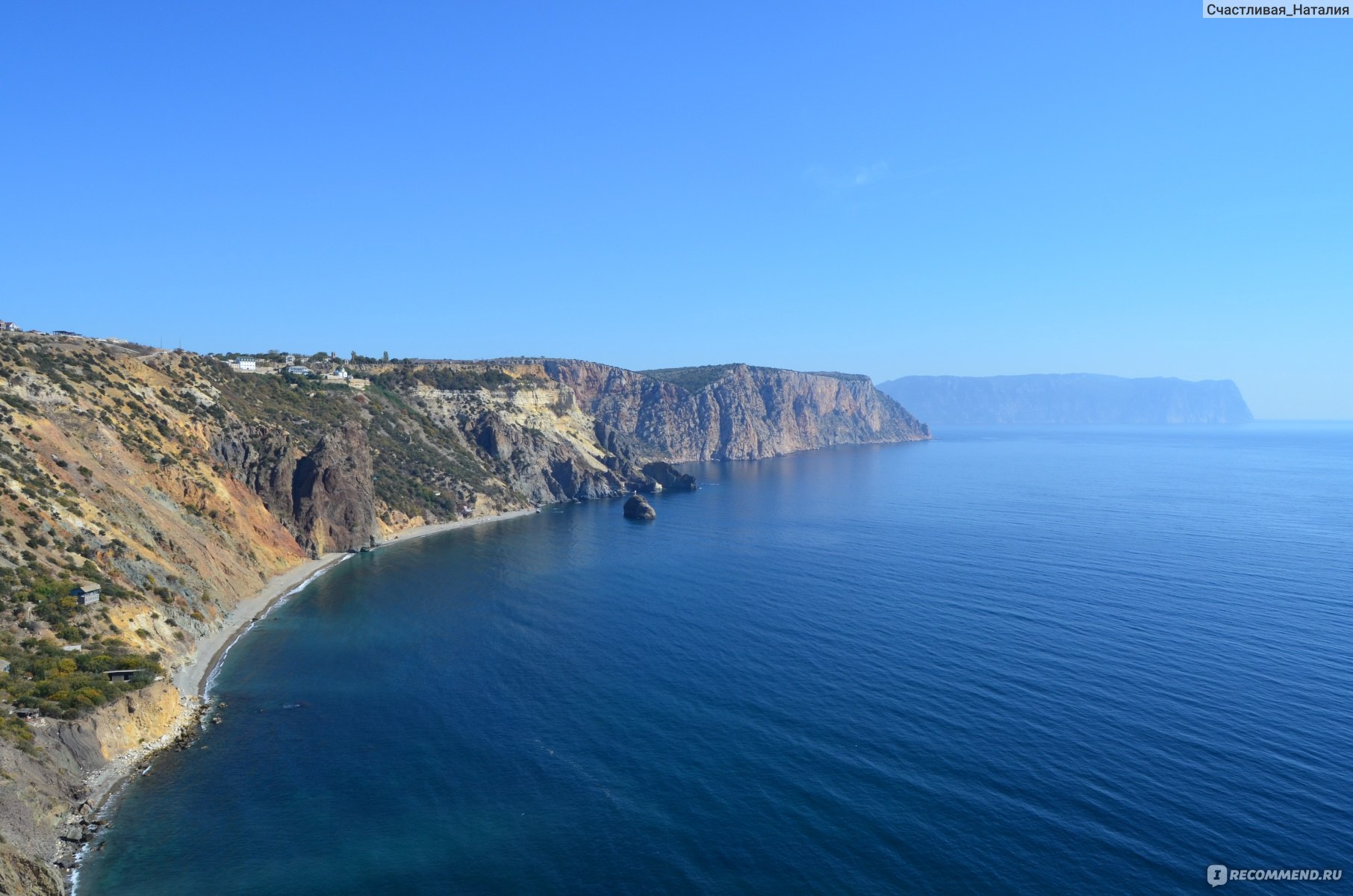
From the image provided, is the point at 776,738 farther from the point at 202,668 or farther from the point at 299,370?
the point at 299,370

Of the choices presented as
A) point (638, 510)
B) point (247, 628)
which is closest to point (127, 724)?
point (247, 628)

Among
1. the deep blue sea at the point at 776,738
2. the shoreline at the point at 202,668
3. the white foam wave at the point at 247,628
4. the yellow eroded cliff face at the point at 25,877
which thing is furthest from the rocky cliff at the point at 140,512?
the deep blue sea at the point at 776,738

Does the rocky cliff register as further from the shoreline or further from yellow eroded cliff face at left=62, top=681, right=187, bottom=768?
the shoreline

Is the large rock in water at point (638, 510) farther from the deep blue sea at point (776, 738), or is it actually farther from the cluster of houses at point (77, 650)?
the cluster of houses at point (77, 650)

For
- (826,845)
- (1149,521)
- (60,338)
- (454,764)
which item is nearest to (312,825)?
(454,764)

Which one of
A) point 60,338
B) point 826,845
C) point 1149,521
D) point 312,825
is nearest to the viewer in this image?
point 826,845

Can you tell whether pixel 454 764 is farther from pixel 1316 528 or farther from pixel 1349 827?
pixel 1316 528
